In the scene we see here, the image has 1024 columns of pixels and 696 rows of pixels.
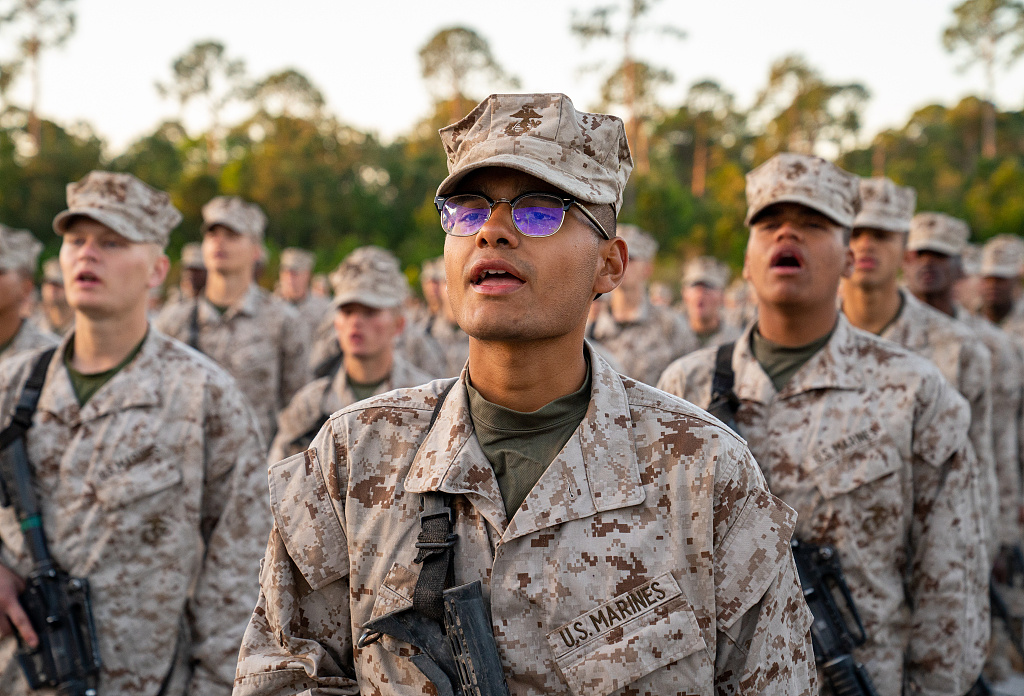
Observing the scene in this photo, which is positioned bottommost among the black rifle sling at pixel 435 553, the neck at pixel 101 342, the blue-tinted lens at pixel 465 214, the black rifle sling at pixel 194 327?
the black rifle sling at pixel 435 553

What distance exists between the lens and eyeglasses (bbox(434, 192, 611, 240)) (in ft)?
6.53

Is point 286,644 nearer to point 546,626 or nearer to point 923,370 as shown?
point 546,626

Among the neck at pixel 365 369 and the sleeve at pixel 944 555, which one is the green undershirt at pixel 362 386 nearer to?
the neck at pixel 365 369

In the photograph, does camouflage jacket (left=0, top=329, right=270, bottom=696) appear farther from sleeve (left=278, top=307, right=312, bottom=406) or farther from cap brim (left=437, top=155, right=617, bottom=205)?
sleeve (left=278, top=307, right=312, bottom=406)

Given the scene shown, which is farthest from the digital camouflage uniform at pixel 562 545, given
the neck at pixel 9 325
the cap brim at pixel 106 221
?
the neck at pixel 9 325

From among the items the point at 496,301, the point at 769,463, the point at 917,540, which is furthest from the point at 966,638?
the point at 496,301

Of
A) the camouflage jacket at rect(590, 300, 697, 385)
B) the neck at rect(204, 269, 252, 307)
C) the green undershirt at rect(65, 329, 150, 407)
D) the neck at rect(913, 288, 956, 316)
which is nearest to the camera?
the green undershirt at rect(65, 329, 150, 407)

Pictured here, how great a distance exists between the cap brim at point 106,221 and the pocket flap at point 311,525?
2.13m

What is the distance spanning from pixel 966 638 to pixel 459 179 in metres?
2.56

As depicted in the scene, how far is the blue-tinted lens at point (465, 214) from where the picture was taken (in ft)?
6.64

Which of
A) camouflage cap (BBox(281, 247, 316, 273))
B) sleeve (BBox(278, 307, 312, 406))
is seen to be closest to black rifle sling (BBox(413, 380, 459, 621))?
sleeve (BBox(278, 307, 312, 406))

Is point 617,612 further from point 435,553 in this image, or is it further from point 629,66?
point 629,66

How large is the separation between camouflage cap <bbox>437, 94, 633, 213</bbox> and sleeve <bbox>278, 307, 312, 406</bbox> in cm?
592

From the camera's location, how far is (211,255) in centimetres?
832
